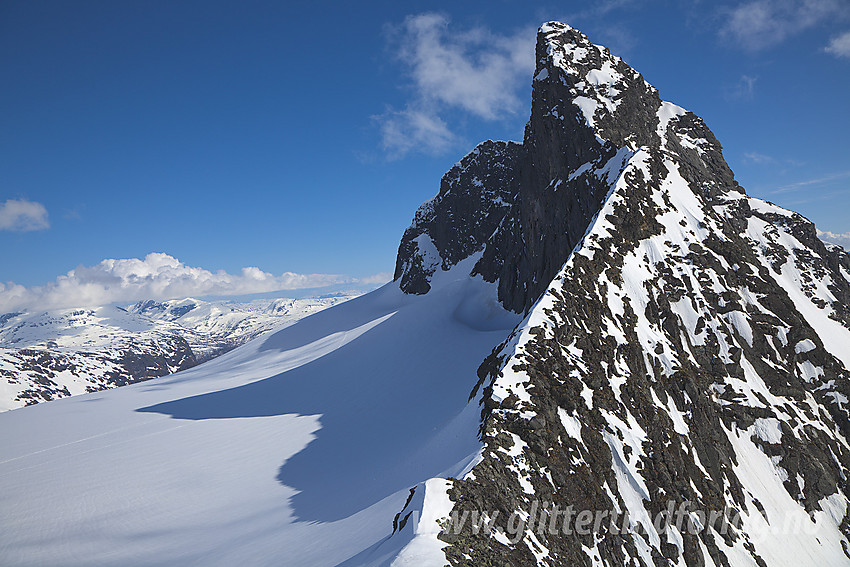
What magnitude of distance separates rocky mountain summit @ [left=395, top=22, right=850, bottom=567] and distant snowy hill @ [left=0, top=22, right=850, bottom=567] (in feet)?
0.51

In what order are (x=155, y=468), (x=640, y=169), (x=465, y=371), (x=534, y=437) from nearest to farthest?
(x=534, y=437) < (x=155, y=468) < (x=640, y=169) < (x=465, y=371)

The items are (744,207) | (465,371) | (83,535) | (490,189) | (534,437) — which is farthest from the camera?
(490,189)

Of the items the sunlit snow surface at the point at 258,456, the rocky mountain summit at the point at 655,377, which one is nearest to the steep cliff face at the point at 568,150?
the rocky mountain summit at the point at 655,377

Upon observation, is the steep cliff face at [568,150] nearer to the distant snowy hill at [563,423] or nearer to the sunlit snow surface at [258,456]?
the distant snowy hill at [563,423]

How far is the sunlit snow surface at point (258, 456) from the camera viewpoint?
827 inches

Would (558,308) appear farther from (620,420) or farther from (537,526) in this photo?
(537,526)

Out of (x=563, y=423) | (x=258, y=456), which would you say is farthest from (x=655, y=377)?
(x=258, y=456)

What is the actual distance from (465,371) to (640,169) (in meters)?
25.4

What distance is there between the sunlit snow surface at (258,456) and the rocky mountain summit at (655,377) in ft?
11.3

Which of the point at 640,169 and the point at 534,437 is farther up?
the point at 640,169

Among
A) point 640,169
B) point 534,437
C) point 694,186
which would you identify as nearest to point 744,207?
point 694,186

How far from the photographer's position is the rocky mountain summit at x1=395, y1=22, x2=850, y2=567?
18.7m

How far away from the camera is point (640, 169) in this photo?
39.3 meters

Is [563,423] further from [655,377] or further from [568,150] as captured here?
[568,150]
